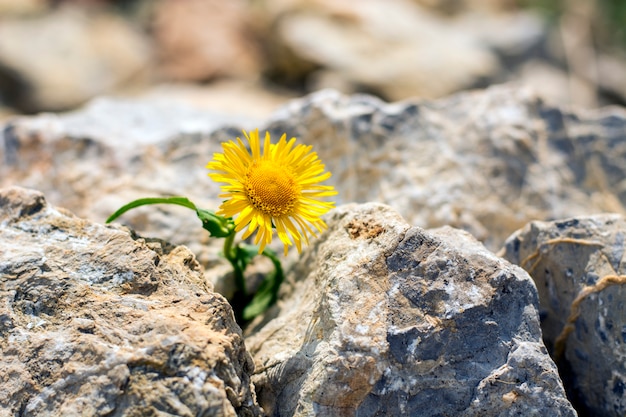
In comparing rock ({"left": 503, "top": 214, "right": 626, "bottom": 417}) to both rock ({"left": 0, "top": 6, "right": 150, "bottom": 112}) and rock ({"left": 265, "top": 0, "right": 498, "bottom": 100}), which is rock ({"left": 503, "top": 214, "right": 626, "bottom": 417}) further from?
rock ({"left": 0, "top": 6, "right": 150, "bottom": 112})

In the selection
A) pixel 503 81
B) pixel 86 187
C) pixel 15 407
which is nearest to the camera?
pixel 15 407

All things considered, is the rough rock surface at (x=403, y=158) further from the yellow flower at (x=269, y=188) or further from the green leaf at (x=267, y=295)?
the yellow flower at (x=269, y=188)

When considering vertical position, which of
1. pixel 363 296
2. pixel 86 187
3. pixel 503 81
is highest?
pixel 363 296

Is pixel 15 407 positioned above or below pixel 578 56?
above

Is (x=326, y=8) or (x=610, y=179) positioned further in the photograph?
(x=326, y=8)

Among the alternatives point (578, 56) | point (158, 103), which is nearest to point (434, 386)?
point (158, 103)

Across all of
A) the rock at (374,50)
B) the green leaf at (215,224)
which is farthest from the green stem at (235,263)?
the rock at (374,50)

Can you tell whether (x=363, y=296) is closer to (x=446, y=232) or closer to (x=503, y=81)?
(x=446, y=232)

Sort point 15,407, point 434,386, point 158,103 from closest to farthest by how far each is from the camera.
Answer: point 15,407 → point 434,386 → point 158,103
